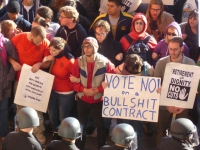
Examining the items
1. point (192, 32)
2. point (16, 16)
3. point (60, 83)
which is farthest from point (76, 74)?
point (192, 32)

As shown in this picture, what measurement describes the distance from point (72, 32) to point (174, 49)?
1766 mm

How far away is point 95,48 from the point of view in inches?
241

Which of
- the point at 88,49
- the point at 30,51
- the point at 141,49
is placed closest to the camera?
the point at 88,49

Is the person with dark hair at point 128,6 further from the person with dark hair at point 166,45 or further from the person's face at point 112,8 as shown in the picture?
the person with dark hair at point 166,45

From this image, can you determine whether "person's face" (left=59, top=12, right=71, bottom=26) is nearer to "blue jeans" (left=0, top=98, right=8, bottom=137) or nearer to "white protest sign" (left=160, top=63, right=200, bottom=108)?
"blue jeans" (left=0, top=98, right=8, bottom=137)

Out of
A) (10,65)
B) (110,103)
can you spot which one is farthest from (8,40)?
(110,103)

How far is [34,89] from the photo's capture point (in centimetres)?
663

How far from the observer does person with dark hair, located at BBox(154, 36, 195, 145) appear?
6129mm

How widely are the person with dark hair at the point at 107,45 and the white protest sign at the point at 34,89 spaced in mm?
908

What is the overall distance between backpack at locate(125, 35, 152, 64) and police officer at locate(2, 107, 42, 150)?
2.15 meters

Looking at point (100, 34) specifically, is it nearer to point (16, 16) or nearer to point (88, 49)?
point (88, 49)

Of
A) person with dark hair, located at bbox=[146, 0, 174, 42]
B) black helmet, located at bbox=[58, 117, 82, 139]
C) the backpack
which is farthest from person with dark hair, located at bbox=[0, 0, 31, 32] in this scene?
black helmet, located at bbox=[58, 117, 82, 139]

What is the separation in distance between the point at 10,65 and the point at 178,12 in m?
3.45

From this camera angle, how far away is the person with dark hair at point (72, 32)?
6949 millimetres
